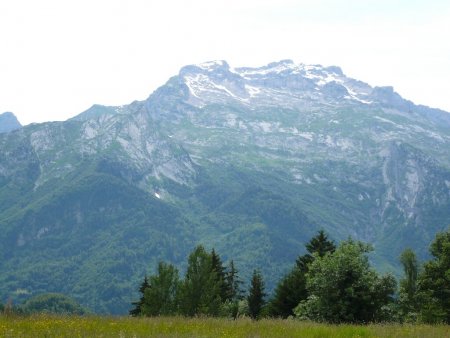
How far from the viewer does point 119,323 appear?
1531 centimetres

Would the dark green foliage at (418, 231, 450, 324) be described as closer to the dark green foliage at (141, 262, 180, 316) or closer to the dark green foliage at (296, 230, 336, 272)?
the dark green foliage at (296, 230, 336, 272)

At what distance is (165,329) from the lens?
14.1 m

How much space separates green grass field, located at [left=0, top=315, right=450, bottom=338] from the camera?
1275cm

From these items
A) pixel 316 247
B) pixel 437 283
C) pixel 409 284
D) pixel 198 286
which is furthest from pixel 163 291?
pixel 409 284

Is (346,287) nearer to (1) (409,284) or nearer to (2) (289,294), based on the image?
(1) (409,284)

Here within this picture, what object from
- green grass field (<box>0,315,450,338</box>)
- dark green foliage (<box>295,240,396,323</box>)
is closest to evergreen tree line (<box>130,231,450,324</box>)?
dark green foliage (<box>295,240,396,323</box>)

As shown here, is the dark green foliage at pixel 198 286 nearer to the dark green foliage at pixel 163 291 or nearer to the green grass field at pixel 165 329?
the dark green foliage at pixel 163 291

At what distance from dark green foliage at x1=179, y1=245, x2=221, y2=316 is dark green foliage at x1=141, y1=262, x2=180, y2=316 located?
32.4 inches

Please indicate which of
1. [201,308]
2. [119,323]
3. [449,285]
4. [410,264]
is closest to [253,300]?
[410,264]

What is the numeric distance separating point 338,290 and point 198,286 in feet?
56.2

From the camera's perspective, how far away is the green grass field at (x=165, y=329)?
12750mm

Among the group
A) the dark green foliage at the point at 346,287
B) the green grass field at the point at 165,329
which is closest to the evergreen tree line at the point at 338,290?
the dark green foliage at the point at 346,287

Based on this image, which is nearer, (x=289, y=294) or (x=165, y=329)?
(x=165, y=329)

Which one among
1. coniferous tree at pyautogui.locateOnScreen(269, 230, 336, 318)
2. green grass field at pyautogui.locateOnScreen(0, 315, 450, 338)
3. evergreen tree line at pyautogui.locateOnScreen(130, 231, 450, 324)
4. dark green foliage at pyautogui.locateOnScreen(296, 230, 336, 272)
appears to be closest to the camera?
green grass field at pyautogui.locateOnScreen(0, 315, 450, 338)
